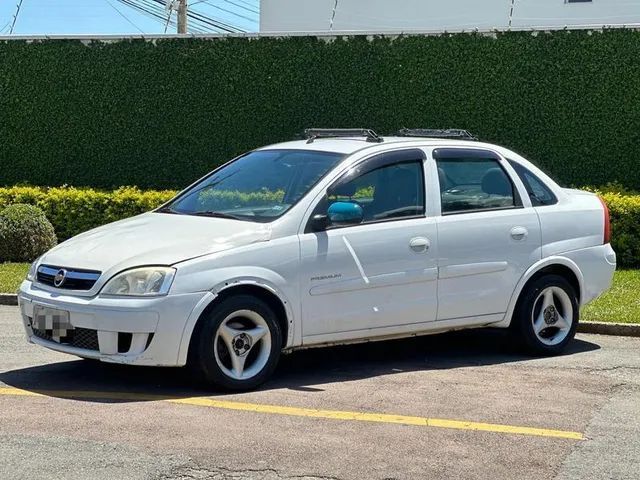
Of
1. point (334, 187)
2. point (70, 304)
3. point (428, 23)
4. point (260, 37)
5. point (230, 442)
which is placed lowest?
point (230, 442)

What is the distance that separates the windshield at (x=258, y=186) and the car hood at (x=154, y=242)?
0.22 meters

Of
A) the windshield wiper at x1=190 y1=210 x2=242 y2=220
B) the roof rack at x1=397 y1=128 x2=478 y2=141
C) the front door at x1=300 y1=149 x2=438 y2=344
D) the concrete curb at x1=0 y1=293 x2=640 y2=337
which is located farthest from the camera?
the concrete curb at x1=0 y1=293 x2=640 y2=337

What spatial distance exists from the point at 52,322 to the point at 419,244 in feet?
8.59

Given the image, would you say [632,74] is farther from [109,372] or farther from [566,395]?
[109,372]

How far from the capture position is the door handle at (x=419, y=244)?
7410mm

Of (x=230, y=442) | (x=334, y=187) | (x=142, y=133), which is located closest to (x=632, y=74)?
(x=142, y=133)

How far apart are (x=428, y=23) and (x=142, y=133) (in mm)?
9506

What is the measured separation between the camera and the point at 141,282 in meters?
6.41

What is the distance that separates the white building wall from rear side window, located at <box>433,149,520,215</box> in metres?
14.8

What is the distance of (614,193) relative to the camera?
1458 centimetres

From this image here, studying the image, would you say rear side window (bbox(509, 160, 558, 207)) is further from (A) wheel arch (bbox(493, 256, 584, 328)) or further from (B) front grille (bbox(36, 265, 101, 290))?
(B) front grille (bbox(36, 265, 101, 290))

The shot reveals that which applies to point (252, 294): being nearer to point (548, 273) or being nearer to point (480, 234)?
point (480, 234)

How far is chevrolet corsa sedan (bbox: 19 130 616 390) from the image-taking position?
21.2 feet

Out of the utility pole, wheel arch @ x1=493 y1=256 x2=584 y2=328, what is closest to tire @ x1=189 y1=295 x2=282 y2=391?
wheel arch @ x1=493 y1=256 x2=584 y2=328
